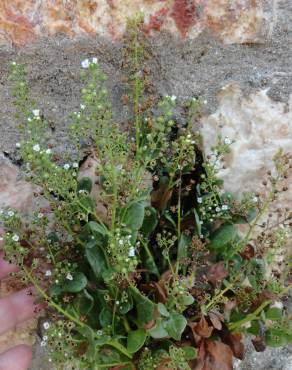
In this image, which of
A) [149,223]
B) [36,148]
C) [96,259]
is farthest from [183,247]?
[36,148]

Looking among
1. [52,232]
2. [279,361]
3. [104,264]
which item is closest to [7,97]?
[52,232]

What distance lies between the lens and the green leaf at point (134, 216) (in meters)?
1.21

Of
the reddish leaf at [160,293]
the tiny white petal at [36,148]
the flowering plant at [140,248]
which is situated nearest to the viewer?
the tiny white petal at [36,148]

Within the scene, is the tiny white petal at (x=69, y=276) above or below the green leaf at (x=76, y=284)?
above

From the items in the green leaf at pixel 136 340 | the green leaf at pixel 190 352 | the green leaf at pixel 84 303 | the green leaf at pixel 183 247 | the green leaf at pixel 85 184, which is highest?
the green leaf at pixel 85 184

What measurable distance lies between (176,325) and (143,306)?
78 mm

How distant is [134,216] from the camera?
1.22 m

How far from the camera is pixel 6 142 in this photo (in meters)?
1.36

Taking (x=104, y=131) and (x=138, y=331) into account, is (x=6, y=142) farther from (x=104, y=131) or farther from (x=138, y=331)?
(x=138, y=331)

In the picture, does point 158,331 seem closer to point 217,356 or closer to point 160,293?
point 160,293

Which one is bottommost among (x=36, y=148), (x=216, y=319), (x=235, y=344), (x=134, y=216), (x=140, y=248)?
(x=235, y=344)

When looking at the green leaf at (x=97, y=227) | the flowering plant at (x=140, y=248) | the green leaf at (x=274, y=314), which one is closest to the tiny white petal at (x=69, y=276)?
the flowering plant at (x=140, y=248)

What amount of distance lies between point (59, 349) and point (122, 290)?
19cm

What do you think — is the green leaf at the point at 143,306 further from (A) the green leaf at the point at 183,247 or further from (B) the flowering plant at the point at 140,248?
(A) the green leaf at the point at 183,247
